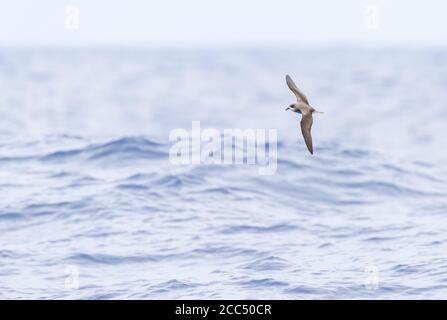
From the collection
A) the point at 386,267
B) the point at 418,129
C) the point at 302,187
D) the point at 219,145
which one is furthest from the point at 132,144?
the point at 418,129

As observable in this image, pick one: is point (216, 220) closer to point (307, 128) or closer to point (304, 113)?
point (304, 113)

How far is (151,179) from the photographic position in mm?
19031

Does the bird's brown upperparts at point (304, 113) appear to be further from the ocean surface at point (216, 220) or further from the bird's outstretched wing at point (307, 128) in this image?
the ocean surface at point (216, 220)

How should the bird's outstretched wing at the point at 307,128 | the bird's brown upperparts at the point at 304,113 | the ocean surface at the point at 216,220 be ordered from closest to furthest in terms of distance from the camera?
the bird's outstretched wing at the point at 307,128
the bird's brown upperparts at the point at 304,113
the ocean surface at the point at 216,220

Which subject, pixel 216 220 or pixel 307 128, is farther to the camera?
pixel 216 220

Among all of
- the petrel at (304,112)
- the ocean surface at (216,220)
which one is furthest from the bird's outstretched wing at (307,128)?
the ocean surface at (216,220)

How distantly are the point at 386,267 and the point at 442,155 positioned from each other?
43.8ft

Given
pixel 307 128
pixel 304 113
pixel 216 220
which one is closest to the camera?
pixel 307 128

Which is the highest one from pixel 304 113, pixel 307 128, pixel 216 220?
pixel 304 113

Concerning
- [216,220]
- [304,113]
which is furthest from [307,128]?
[216,220]

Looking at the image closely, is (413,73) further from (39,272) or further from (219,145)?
(39,272)

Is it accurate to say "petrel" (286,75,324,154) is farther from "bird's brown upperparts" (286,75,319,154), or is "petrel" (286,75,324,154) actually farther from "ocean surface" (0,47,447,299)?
"ocean surface" (0,47,447,299)

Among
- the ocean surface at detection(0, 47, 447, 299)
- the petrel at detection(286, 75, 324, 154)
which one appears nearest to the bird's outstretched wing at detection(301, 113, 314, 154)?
the petrel at detection(286, 75, 324, 154)

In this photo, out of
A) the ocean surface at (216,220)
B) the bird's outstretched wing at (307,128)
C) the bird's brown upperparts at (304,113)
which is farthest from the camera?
the ocean surface at (216,220)
